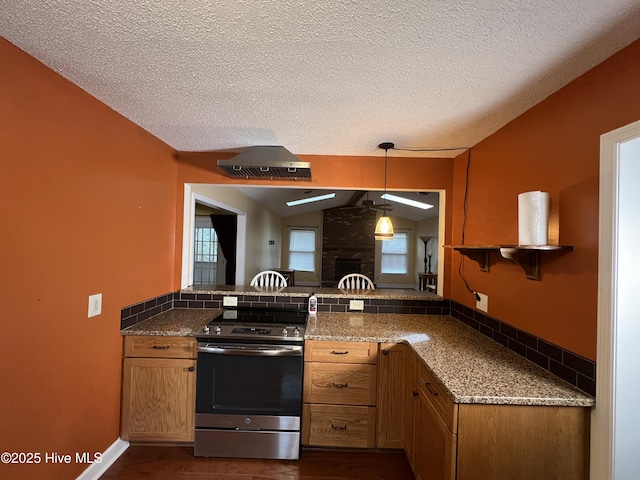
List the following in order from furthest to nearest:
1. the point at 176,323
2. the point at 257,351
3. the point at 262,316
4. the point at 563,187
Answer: the point at 262,316, the point at 176,323, the point at 257,351, the point at 563,187

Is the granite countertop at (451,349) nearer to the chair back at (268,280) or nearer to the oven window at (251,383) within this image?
the oven window at (251,383)

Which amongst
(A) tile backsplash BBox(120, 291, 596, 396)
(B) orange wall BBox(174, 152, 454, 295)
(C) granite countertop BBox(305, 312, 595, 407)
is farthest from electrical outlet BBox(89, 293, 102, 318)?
(B) orange wall BBox(174, 152, 454, 295)

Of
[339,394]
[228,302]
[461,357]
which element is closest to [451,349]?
[461,357]

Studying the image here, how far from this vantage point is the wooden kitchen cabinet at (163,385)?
1.96 meters

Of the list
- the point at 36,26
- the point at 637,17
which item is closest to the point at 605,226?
the point at 637,17

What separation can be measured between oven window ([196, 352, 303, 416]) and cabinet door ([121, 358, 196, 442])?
5.1 inches

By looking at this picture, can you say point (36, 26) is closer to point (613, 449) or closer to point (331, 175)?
point (331, 175)

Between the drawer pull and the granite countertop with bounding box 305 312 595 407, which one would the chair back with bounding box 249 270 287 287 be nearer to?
the granite countertop with bounding box 305 312 595 407

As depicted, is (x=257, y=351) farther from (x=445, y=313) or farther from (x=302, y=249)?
(x=302, y=249)

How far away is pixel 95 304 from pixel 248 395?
1.08m

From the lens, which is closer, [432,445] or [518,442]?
[518,442]

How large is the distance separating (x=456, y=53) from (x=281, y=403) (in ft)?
7.00

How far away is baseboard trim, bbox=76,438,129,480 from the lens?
1.66 m

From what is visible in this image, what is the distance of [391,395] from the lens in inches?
77.5
